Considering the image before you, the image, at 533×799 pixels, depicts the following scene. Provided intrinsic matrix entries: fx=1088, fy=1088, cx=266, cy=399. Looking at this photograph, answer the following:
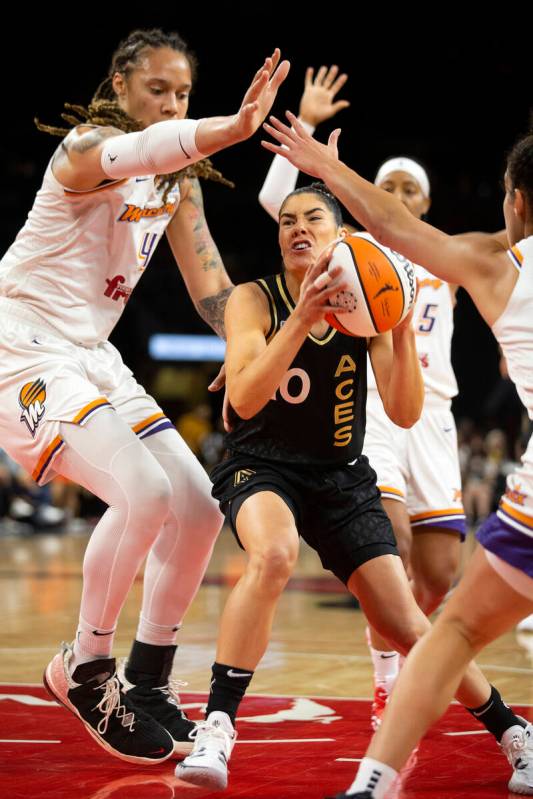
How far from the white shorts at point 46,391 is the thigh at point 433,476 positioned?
1.46m

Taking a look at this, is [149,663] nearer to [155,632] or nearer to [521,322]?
[155,632]

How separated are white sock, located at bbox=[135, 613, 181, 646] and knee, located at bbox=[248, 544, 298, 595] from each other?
3.35ft

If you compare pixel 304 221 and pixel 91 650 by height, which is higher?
pixel 304 221

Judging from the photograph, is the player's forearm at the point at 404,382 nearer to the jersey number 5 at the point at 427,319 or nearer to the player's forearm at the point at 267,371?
the player's forearm at the point at 267,371


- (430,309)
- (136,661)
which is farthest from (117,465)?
(430,309)

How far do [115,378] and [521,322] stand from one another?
190cm

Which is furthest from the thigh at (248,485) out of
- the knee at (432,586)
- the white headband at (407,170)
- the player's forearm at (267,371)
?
the white headband at (407,170)

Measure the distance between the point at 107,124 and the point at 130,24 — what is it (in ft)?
43.0

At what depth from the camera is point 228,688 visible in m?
3.42

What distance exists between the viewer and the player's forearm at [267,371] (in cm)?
339

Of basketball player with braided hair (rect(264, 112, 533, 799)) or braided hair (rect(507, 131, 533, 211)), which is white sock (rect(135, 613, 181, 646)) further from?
braided hair (rect(507, 131, 533, 211))

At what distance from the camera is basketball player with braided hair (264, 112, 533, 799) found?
9.22 feet

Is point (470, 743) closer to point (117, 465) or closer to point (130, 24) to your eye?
point (117, 465)

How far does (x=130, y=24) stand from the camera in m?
16.3
